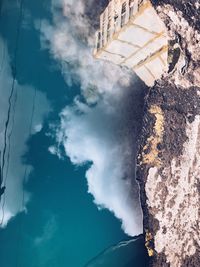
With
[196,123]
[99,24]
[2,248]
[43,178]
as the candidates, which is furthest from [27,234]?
[99,24]

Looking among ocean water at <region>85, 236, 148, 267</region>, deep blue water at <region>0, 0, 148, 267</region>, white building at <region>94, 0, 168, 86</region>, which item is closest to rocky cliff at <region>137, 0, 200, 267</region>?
ocean water at <region>85, 236, 148, 267</region>

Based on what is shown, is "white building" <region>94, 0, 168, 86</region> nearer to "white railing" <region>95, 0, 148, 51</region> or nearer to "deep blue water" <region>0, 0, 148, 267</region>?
"white railing" <region>95, 0, 148, 51</region>

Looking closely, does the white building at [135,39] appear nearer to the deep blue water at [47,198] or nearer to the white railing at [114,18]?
the white railing at [114,18]

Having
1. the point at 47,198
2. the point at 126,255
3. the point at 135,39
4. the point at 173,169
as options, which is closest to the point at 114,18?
the point at 135,39

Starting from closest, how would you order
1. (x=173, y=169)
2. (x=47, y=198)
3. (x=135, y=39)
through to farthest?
(x=135, y=39) < (x=47, y=198) < (x=173, y=169)

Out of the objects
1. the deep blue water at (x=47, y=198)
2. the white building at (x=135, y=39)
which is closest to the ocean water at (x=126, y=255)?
the deep blue water at (x=47, y=198)

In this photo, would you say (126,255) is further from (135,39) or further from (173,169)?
(135,39)
